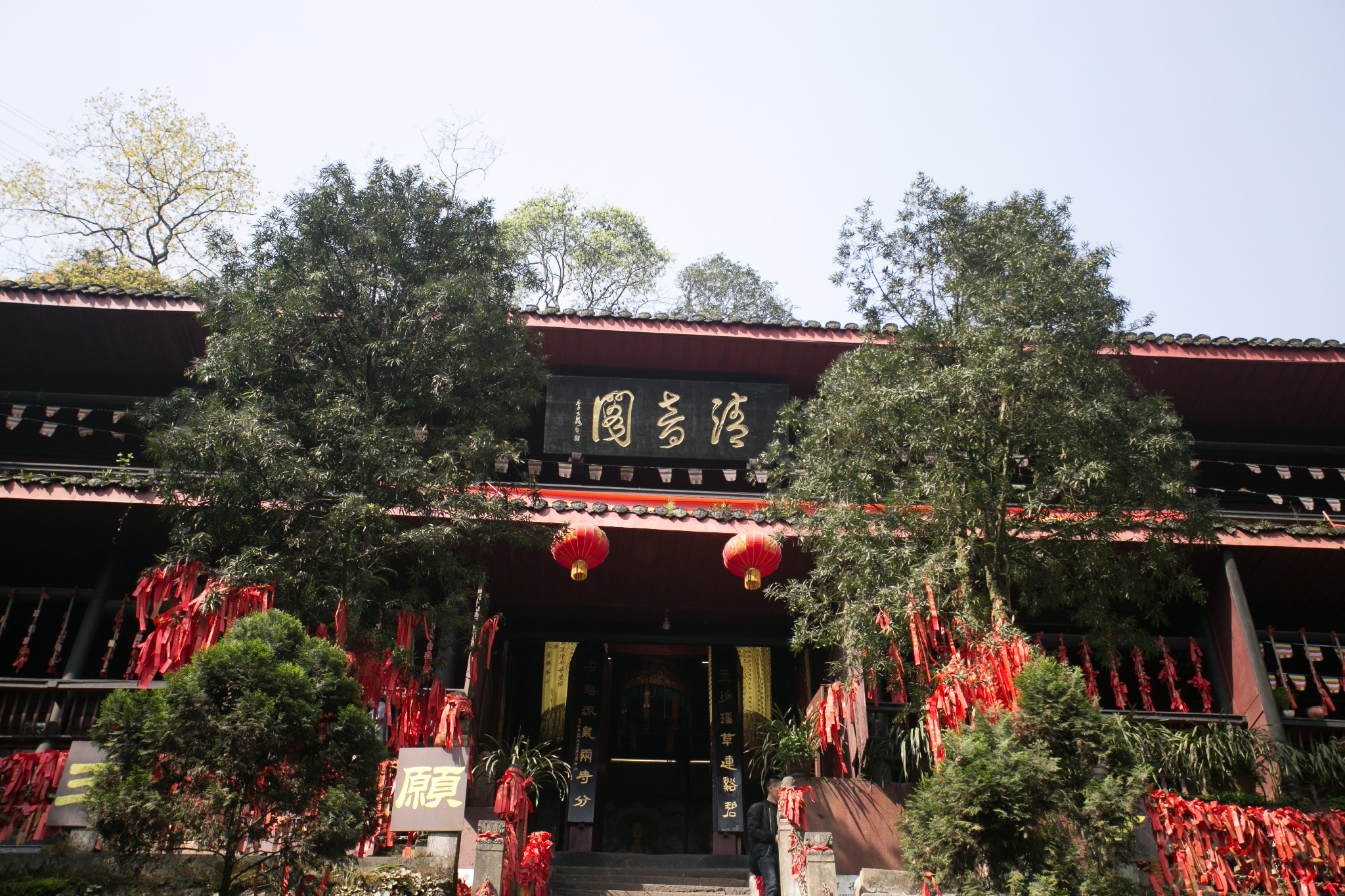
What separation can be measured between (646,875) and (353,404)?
478cm

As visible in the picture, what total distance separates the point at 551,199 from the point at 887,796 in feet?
48.7

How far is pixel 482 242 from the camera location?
8133 millimetres

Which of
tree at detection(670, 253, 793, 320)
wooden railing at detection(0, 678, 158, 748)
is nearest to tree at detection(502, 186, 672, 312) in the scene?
tree at detection(670, 253, 793, 320)

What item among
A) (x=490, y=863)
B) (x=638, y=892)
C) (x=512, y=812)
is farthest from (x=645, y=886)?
(x=490, y=863)

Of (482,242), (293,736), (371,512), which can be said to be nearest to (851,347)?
(482,242)

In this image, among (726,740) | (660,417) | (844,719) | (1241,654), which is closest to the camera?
(844,719)

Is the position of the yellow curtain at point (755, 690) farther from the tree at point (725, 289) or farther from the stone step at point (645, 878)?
the tree at point (725, 289)

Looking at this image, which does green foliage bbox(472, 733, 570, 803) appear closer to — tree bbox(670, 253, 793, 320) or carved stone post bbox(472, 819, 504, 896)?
carved stone post bbox(472, 819, 504, 896)

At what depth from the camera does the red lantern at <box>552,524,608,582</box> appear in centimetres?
877

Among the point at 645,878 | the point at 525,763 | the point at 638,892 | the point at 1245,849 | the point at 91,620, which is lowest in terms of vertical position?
the point at 638,892

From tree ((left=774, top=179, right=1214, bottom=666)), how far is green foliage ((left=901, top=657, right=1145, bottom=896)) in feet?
3.90

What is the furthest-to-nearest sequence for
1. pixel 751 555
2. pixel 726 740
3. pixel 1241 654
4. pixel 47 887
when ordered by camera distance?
pixel 726 740 → pixel 1241 654 → pixel 751 555 → pixel 47 887

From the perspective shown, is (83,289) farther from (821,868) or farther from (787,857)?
(821,868)

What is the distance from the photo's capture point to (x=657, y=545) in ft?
31.3
